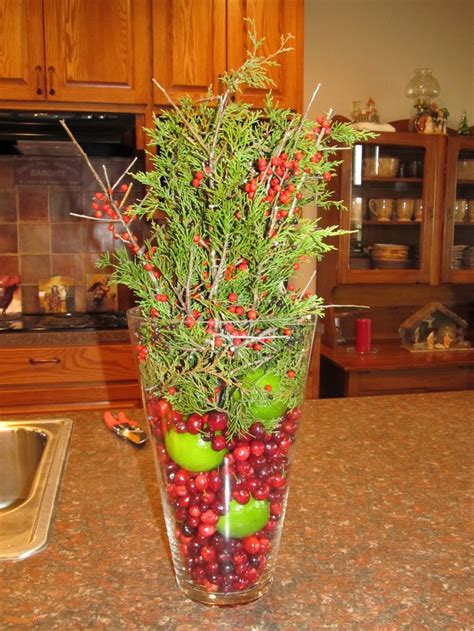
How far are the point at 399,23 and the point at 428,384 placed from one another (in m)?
1.71

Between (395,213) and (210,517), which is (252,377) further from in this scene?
(395,213)

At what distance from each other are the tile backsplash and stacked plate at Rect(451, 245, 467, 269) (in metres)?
1.44

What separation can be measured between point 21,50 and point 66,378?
4.01 ft

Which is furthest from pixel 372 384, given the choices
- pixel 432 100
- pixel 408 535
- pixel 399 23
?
pixel 408 535

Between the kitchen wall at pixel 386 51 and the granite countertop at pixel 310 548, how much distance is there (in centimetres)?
219

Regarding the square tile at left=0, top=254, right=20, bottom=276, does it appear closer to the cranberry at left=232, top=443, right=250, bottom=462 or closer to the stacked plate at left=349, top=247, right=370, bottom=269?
the stacked plate at left=349, top=247, right=370, bottom=269

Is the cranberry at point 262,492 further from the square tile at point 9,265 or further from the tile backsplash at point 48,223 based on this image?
the square tile at point 9,265

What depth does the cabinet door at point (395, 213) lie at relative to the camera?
8.78 ft

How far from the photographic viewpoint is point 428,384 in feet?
8.70

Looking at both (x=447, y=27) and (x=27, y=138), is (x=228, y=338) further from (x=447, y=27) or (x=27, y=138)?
(x=447, y=27)

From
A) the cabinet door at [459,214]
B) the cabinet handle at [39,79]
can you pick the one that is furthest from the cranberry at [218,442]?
the cabinet door at [459,214]

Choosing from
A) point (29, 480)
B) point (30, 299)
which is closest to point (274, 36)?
point (30, 299)

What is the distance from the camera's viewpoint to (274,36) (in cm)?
242

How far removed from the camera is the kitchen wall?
282 centimetres
